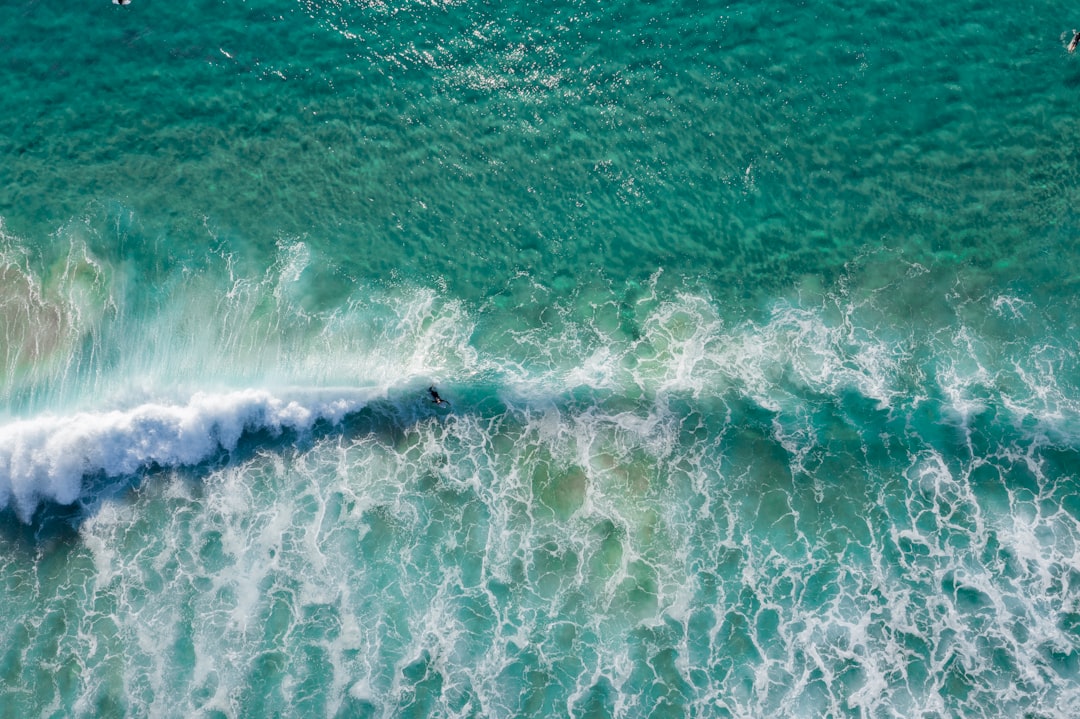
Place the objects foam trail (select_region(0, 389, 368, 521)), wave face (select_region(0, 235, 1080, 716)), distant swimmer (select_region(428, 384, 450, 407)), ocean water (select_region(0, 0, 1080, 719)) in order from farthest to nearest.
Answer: distant swimmer (select_region(428, 384, 450, 407)), foam trail (select_region(0, 389, 368, 521)), ocean water (select_region(0, 0, 1080, 719)), wave face (select_region(0, 235, 1080, 716))

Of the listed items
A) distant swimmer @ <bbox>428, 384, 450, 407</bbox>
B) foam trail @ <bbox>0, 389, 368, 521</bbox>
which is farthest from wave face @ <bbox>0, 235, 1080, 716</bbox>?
distant swimmer @ <bbox>428, 384, 450, 407</bbox>

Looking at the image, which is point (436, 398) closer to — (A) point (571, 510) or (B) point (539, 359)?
(B) point (539, 359)

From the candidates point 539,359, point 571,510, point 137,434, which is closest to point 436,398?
point 539,359

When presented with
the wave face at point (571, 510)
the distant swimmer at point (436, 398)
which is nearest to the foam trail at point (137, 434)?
the wave face at point (571, 510)

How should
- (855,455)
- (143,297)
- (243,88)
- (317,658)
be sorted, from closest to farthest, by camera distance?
(317,658) → (855,455) → (143,297) → (243,88)

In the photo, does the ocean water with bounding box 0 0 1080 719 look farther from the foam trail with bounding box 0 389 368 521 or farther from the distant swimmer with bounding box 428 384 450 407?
the distant swimmer with bounding box 428 384 450 407

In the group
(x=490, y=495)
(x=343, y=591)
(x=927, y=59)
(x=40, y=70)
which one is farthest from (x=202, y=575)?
(x=927, y=59)

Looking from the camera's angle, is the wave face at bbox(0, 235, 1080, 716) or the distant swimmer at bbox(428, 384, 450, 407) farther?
the distant swimmer at bbox(428, 384, 450, 407)

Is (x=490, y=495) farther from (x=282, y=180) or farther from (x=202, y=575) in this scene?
(x=282, y=180)
